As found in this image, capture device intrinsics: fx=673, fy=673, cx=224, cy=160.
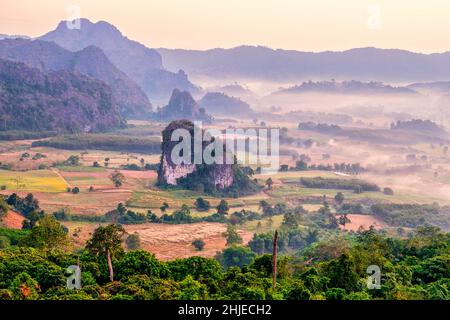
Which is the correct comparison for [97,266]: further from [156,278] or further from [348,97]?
[348,97]

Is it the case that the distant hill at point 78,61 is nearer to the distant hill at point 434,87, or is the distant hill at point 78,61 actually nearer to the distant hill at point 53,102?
the distant hill at point 53,102

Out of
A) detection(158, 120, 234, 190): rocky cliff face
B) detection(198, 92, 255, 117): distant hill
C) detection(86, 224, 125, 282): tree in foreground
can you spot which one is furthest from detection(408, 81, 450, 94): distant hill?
detection(86, 224, 125, 282): tree in foreground

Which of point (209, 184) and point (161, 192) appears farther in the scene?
point (209, 184)

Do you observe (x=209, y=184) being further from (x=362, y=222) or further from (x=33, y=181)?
(x=33, y=181)

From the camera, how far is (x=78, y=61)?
161 meters

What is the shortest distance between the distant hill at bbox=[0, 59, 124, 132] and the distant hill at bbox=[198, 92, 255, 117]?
164ft

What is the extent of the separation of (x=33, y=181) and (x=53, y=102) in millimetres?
47456

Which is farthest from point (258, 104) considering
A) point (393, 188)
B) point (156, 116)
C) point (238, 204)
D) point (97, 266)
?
point (97, 266)

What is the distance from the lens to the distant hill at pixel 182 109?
12912 centimetres

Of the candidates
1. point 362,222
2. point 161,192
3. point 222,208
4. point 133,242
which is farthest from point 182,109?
point 133,242

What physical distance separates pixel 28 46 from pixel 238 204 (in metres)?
118

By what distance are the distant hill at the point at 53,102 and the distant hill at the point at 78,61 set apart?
34733 mm

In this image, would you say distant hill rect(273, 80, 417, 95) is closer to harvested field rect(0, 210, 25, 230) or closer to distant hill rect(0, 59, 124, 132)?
distant hill rect(0, 59, 124, 132)

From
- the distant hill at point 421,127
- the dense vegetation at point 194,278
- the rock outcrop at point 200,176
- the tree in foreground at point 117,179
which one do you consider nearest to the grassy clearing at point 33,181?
the tree in foreground at point 117,179
